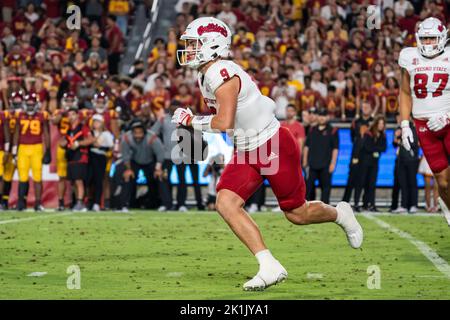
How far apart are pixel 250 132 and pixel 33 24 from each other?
54.0 ft

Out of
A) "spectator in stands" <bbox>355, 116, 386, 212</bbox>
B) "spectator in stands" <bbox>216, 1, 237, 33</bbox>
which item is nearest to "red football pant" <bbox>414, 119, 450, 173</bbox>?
"spectator in stands" <bbox>355, 116, 386, 212</bbox>

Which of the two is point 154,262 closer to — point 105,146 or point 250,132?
point 250,132

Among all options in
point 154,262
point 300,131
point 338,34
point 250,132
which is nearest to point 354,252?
point 154,262

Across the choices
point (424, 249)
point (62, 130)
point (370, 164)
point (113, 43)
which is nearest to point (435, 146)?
point (424, 249)

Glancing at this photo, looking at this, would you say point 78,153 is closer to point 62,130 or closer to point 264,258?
point 62,130

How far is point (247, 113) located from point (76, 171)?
9.76 m

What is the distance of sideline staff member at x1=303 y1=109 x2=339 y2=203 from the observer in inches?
716

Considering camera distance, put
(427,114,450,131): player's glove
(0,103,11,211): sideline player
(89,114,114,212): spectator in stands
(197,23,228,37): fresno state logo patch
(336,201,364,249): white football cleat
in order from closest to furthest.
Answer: (197,23,228,37): fresno state logo patch → (336,201,364,249): white football cleat → (427,114,450,131): player's glove → (89,114,114,212): spectator in stands → (0,103,11,211): sideline player

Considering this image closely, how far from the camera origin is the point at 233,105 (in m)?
8.53

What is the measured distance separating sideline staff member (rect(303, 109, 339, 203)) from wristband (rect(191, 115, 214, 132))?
962cm

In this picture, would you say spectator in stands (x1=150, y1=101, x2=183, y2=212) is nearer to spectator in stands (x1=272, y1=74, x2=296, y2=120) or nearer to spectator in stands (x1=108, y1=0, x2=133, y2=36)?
spectator in stands (x1=272, y1=74, x2=296, y2=120)

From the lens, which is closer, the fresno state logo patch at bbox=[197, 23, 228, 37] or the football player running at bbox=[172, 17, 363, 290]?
the football player running at bbox=[172, 17, 363, 290]

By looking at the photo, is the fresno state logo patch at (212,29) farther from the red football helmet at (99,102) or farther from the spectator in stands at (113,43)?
the spectator in stands at (113,43)

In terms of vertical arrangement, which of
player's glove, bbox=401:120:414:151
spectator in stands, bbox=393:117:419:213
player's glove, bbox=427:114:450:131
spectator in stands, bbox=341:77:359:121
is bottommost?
spectator in stands, bbox=393:117:419:213
